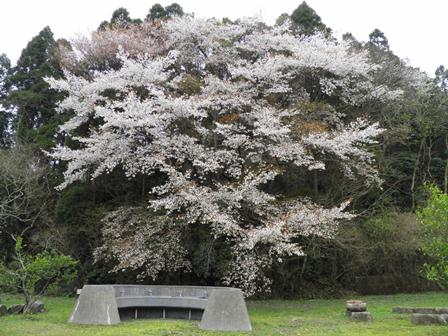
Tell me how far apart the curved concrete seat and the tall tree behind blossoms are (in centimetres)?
224

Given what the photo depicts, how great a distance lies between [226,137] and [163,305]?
5524 mm

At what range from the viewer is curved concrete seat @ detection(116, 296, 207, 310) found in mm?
9865

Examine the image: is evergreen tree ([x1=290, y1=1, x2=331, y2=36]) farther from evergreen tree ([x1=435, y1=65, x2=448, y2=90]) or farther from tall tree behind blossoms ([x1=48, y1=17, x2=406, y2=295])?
evergreen tree ([x1=435, y1=65, x2=448, y2=90])

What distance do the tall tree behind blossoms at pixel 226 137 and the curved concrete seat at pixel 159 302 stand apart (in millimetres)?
2242

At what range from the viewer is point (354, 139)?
14.1 meters

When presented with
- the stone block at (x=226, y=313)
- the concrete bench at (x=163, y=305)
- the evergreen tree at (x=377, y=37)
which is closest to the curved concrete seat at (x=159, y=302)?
the concrete bench at (x=163, y=305)

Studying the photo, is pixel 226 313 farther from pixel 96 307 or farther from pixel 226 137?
pixel 226 137

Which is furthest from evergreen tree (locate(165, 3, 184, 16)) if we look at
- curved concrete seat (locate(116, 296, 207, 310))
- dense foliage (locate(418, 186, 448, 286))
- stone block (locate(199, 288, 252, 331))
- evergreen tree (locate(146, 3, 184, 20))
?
dense foliage (locate(418, 186, 448, 286))

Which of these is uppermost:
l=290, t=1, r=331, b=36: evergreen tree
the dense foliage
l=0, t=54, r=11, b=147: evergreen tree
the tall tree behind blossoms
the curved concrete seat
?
l=290, t=1, r=331, b=36: evergreen tree

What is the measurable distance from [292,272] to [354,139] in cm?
433

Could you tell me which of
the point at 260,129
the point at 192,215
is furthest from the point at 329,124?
the point at 192,215

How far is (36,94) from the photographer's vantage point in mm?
22234

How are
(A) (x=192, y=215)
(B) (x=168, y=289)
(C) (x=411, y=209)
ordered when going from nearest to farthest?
1. (B) (x=168, y=289)
2. (A) (x=192, y=215)
3. (C) (x=411, y=209)

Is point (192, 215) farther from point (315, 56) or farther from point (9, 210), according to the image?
point (9, 210)
